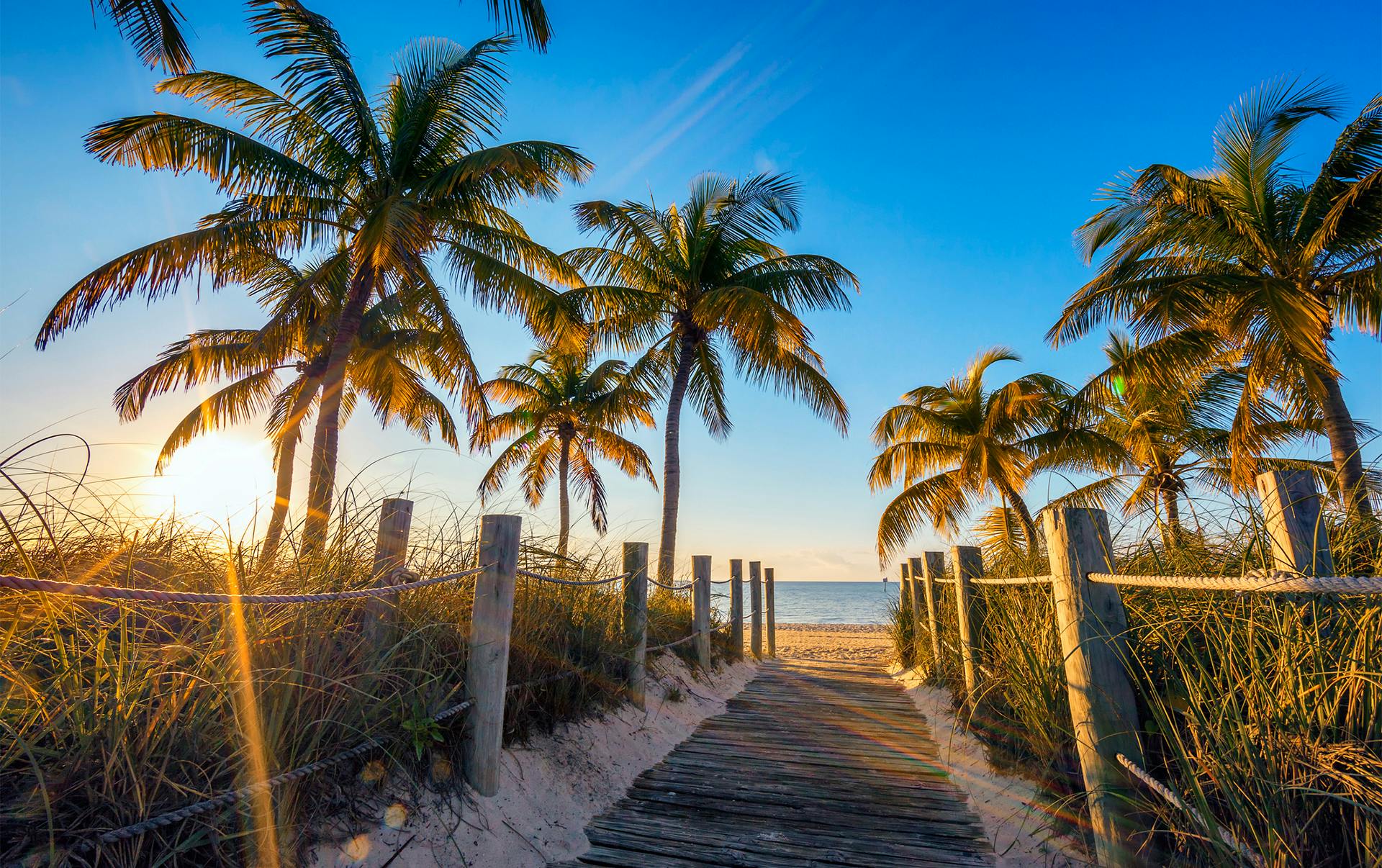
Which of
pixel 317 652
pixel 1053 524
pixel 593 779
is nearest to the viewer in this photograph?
pixel 317 652

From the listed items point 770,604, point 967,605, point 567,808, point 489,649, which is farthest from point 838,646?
point 489,649

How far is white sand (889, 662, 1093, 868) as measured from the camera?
114 inches

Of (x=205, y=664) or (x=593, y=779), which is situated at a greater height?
(x=205, y=664)

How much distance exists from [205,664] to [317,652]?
1.33 ft

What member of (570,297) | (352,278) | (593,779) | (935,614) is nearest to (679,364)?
(570,297)

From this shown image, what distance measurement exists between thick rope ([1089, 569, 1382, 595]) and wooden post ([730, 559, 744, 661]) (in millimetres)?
7545

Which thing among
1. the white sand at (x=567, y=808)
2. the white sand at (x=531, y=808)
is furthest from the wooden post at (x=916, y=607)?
the white sand at (x=531, y=808)

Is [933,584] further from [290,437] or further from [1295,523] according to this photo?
[290,437]

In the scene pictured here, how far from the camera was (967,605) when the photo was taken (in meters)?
5.16

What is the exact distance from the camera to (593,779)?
147 inches

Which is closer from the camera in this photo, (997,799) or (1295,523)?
(1295,523)

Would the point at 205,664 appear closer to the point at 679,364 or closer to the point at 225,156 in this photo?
the point at 225,156

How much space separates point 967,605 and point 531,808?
3.69 metres

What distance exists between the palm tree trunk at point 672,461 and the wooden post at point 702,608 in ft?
7.60
